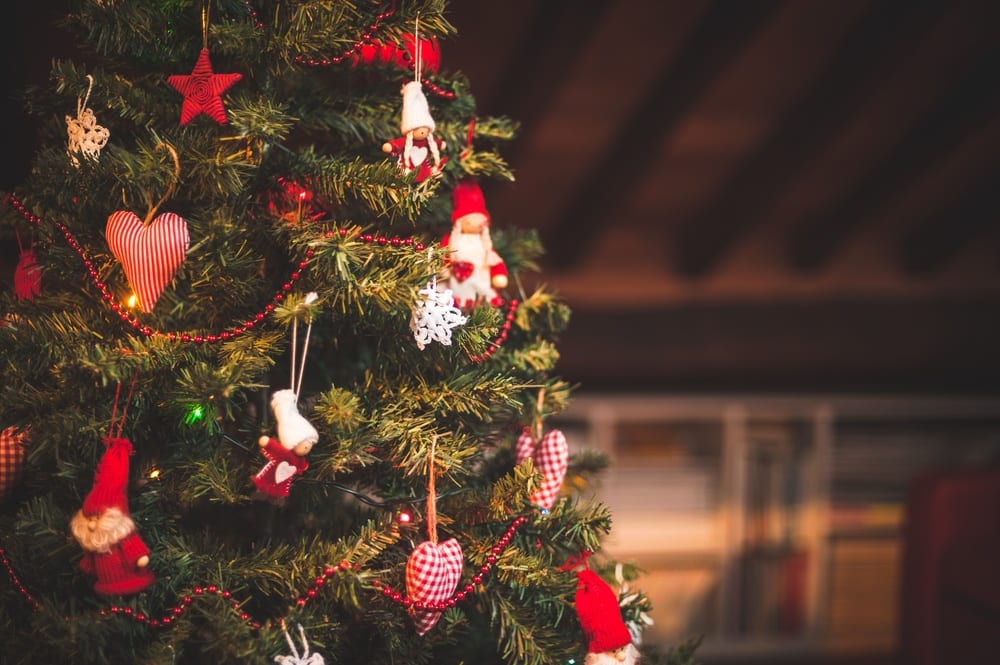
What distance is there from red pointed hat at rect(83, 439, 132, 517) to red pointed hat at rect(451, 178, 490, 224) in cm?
44

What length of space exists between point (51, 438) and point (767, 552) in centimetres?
260

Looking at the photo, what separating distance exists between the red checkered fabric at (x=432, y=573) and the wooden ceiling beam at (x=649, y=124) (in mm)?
1533

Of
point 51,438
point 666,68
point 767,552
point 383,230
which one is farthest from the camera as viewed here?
point 767,552

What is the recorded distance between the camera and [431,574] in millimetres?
852

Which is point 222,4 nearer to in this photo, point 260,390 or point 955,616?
point 260,390

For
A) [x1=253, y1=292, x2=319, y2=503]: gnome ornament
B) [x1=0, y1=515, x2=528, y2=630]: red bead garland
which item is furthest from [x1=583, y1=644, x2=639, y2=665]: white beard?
[x1=253, y1=292, x2=319, y2=503]: gnome ornament

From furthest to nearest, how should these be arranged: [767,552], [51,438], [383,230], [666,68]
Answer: [767,552] → [666,68] → [383,230] → [51,438]

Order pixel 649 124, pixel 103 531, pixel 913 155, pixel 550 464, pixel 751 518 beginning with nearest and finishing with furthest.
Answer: pixel 103 531 < pixel 550 464 < pixel 649 124 < pixel 913 155 < pixel 751 518

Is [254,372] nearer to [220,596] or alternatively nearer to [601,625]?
[220,596]

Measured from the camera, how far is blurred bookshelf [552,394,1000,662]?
2.97 metres

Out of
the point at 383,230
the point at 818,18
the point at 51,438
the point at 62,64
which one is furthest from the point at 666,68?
the point at 51,438

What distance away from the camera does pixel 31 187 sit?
928 mm

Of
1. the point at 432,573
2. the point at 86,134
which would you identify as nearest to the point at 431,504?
the point at 432,573

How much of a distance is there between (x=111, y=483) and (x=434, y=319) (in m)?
0.33
